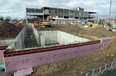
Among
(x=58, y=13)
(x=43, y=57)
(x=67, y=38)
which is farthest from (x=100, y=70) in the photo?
(x=58, y=13)

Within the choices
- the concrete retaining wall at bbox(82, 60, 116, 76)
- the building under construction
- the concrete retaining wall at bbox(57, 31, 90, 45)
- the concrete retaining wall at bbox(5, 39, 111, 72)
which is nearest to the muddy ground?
the concrete retaining wall at bbox(5, 39, 111, 72)

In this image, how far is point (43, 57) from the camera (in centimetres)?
1090

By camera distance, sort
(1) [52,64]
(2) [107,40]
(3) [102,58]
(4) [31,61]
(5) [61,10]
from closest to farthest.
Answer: (4) [31,61] → (1) [52,64] → (3) [102,58] → (2) [107,40] → (5) [61,10]

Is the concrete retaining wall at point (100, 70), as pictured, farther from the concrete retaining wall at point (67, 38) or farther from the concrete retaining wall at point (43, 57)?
the concrete retaining wall at point (67, 38)

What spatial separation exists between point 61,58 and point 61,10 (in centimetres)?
5653

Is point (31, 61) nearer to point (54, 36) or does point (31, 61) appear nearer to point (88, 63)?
point (88, 63)

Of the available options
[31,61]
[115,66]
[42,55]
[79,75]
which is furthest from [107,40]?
[31,61]

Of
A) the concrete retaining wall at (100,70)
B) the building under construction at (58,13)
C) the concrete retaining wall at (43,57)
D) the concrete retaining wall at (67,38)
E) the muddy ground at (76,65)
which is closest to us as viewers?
the concrete retaining wall at (100,70)

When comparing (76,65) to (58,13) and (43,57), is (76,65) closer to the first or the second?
(43,57)

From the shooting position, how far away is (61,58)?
38.7 feet

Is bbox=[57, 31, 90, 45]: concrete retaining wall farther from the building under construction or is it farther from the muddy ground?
the building under construction

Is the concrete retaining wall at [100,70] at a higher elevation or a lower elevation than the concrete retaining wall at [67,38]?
lower

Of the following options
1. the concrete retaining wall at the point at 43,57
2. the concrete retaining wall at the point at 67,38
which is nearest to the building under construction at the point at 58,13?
the concrete retaining wall at the point at 67,38

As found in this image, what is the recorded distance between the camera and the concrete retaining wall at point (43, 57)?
31.5 feet
